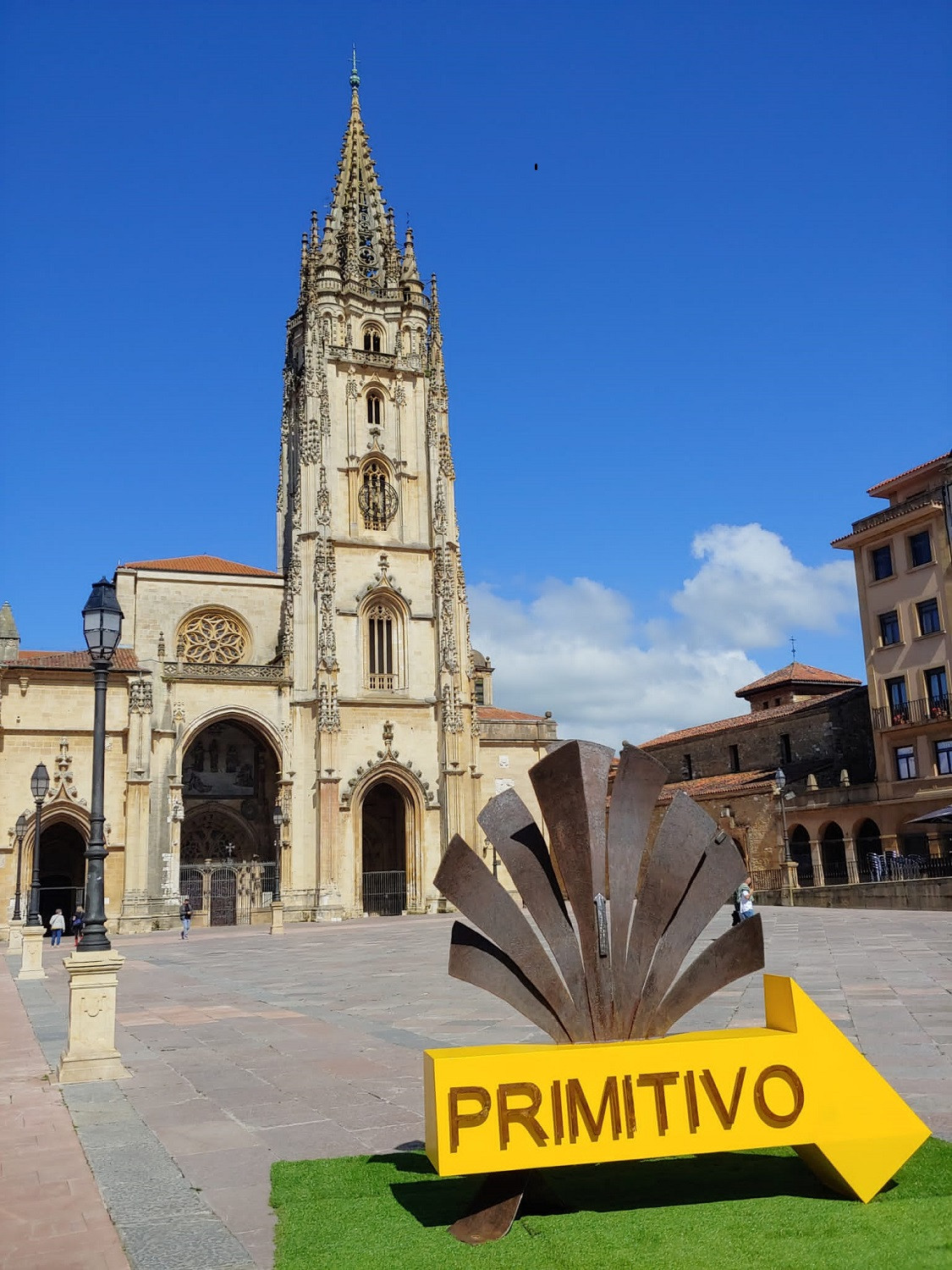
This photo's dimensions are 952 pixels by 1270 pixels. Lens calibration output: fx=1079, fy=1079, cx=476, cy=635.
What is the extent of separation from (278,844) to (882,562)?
2605 centimetres

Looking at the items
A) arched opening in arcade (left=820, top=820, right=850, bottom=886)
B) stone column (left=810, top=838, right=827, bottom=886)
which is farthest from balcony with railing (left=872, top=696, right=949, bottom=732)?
stone column (left=810, top=838, right=827, bottom=886)

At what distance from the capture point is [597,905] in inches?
230

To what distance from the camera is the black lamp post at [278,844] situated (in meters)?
42.5

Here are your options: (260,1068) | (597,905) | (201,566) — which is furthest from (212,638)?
(597,905)

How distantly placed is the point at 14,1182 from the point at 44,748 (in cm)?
3707

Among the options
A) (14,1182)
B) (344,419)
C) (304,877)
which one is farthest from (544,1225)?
(344,419)

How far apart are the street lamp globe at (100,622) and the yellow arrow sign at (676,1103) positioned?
6842mm

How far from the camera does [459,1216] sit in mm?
5199

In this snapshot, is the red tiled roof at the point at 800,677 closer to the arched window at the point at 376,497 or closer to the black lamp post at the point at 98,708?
the arched window at the point at 376,497

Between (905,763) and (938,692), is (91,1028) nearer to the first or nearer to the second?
(938,692)

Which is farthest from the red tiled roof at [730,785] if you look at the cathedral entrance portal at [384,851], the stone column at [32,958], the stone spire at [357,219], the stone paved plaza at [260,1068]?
the stone spire at [357,219]

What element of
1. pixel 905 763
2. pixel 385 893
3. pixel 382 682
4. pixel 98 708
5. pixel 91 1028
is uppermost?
pixel 382 682

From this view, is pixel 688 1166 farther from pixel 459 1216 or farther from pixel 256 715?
pixel 256 715

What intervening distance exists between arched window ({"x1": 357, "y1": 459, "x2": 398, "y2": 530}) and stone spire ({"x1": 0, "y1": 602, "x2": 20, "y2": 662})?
601 inches
